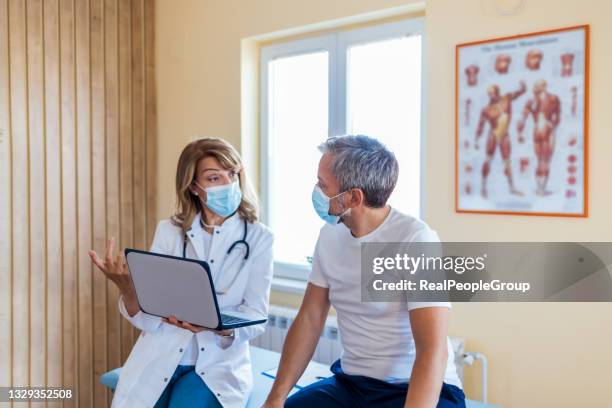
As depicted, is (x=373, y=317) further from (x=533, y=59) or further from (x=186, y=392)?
(x=533, y=59)

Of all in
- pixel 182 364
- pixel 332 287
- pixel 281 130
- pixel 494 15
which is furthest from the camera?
pixel 281 130

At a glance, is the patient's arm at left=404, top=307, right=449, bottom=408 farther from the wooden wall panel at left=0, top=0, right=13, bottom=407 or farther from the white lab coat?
the wooden wall panel at left=0, top=0, right=13, bottom=407

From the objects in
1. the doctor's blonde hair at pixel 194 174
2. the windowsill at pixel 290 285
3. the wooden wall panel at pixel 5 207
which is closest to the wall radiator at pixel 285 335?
the windowsill at pixel 290 285

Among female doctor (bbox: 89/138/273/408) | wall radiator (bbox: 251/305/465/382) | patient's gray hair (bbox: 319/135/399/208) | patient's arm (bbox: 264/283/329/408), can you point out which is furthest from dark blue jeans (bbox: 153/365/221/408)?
wall radiator (bbox: 251/305/465/382)

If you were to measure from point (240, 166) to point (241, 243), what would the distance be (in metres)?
0.29

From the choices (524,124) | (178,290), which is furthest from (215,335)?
(524,124)

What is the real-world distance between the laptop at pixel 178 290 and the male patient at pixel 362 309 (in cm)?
28

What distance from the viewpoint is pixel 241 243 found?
2.00 meters

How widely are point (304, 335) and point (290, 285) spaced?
1.23m

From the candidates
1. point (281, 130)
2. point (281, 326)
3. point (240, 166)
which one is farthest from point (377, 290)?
point (281, 130)

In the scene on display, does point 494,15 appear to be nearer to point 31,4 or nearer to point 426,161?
point 426,161

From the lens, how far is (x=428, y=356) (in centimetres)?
144

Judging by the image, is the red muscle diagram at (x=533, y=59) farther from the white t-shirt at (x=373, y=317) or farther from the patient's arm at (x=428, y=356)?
the patient's arm at (x=428, y=356)

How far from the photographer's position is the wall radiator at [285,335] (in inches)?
107
